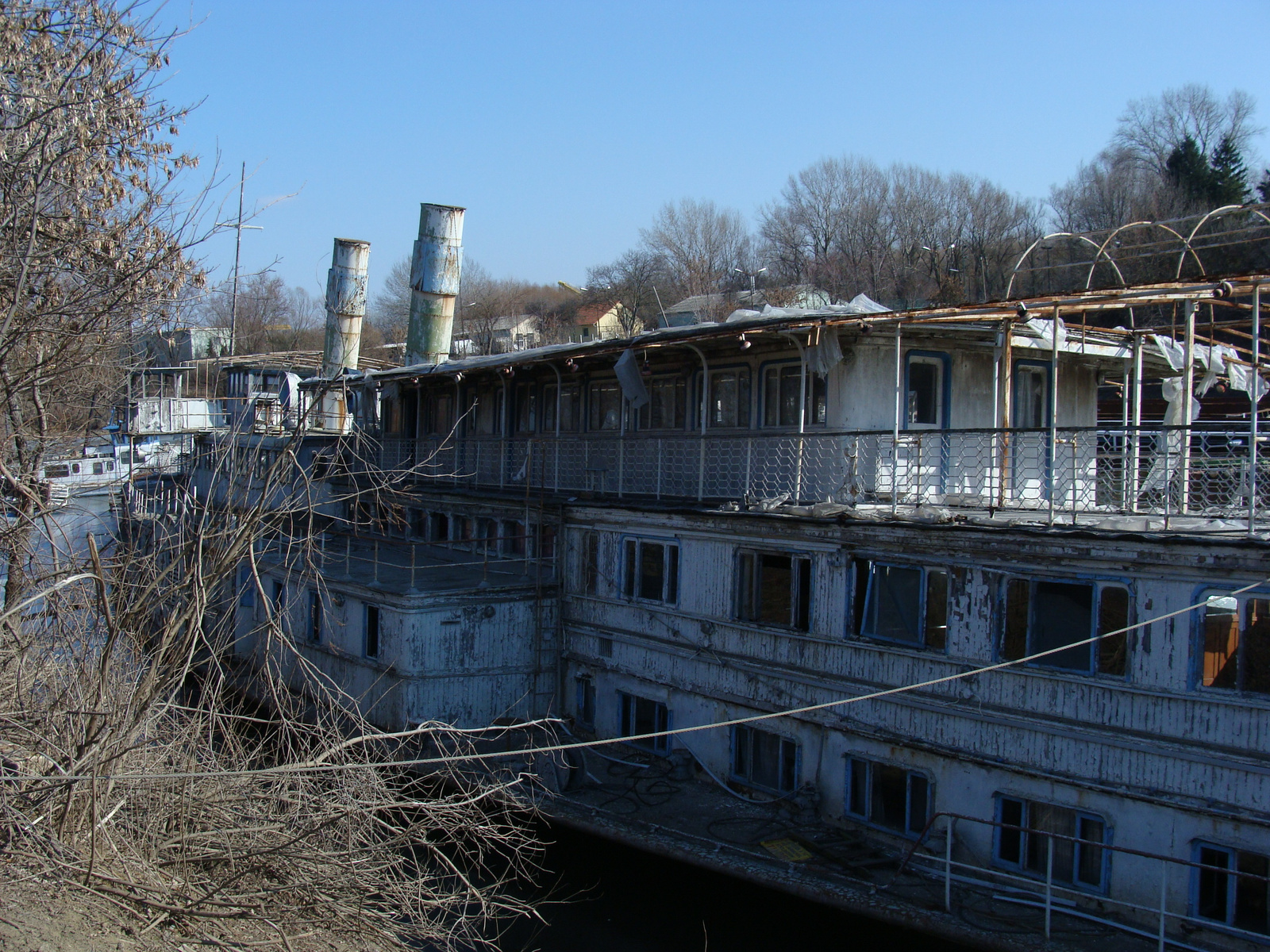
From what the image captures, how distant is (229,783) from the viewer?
728 centimetres

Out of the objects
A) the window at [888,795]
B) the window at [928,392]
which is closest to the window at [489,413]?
the window at [928,392]

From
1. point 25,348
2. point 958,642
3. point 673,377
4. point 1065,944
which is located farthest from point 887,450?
point 25,348

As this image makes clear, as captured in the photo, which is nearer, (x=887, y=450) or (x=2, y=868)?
(x=2, y=868)

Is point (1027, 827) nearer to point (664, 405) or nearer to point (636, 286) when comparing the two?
point (664, 405)

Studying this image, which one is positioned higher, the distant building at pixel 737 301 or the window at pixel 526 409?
the distant building at pixel 737 301

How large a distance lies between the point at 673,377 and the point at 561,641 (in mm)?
4745

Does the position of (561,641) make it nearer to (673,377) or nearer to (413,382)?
(673,377)

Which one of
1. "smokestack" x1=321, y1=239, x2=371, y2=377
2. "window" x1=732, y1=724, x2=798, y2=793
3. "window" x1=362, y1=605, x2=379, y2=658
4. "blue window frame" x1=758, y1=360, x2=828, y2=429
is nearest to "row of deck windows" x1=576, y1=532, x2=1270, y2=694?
"window" x1=732, y1=724, x2=798, y2=793

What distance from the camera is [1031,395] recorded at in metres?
14.9

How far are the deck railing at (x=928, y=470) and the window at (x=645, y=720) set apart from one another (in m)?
3.12

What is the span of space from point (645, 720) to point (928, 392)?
633cm

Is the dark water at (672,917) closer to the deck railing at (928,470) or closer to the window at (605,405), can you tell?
the deck railing at (928,470)

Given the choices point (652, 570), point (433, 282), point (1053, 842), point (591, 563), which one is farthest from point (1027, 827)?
point (433, 282)

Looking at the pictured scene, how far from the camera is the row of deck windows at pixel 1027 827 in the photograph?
8.59m
